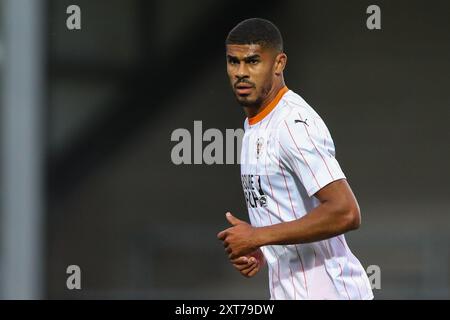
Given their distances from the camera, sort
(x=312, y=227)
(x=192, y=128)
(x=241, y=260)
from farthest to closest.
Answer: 1. (x=192, y=128)
2. (x=241, y=260)
3. (x=312, y=227)

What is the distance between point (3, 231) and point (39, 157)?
0.33 metres

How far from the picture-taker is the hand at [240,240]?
7.82 ft

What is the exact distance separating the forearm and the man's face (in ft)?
1.23

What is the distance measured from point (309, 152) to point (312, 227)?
0.60 feet

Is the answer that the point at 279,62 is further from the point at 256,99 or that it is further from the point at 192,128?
the point at 192,128

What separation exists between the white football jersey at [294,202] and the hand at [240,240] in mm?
111

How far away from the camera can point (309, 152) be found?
2379 millimetres

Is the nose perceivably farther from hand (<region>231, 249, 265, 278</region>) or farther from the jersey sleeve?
hand (<region>231, 249, 265, 278</region>)

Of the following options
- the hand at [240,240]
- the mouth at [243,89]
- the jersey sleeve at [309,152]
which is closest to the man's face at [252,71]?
the mouth at [243,89]

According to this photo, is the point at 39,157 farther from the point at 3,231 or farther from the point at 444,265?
the point at 444,265

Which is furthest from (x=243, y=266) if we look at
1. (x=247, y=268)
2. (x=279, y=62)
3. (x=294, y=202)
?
(x=279, y=62)

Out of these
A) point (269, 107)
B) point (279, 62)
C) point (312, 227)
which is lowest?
point (312, 227)

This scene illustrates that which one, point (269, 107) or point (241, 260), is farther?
point (269, 107)
